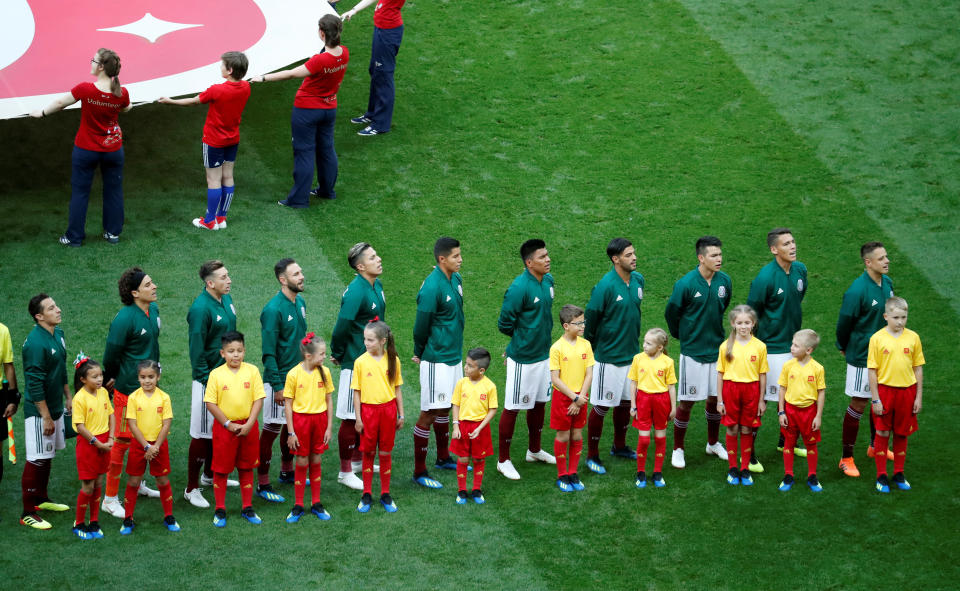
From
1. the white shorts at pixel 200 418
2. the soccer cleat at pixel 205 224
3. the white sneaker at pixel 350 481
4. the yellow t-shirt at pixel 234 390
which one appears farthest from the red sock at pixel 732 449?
the soccer cleat at pixel 205 224

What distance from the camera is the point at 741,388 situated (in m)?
8.23

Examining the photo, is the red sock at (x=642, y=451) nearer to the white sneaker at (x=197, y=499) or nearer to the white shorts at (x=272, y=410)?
the white shorts at (x=272, y=410)

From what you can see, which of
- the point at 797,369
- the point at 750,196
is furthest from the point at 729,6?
the point at 797,369

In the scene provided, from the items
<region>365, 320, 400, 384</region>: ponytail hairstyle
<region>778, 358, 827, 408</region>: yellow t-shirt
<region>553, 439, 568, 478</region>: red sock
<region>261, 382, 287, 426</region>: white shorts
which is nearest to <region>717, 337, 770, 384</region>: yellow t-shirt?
<region>778, 358, 827, 408</region>: yellow t-shirt

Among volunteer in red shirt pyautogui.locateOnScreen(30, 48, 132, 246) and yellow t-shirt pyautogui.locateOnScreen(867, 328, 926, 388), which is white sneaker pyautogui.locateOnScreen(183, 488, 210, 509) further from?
yellow t-shirt pyautogui.locateOnScreen(867, 328, 926, 388)

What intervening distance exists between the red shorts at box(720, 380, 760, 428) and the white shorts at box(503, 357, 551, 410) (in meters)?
1.28

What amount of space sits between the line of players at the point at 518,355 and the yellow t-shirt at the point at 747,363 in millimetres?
10

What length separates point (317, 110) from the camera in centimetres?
1155

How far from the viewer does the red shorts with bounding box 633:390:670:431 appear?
8.15 m

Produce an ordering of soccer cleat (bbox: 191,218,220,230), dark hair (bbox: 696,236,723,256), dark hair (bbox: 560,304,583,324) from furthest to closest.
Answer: soccer cleat (bbox: 191,218,220,230) < dark hair (bbox: 696,236,723,256) < dark hair (bbox: 560,304,583,324)

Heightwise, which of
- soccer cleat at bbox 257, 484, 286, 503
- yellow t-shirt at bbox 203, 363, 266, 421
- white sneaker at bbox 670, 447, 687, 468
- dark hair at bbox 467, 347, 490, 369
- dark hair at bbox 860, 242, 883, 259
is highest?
dark hair at bbox 860, 242, 883, 259

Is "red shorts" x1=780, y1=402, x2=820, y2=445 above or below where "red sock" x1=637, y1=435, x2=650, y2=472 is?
above

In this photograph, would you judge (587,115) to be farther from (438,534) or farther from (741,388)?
(438,534)

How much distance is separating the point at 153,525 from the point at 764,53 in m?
10.1
